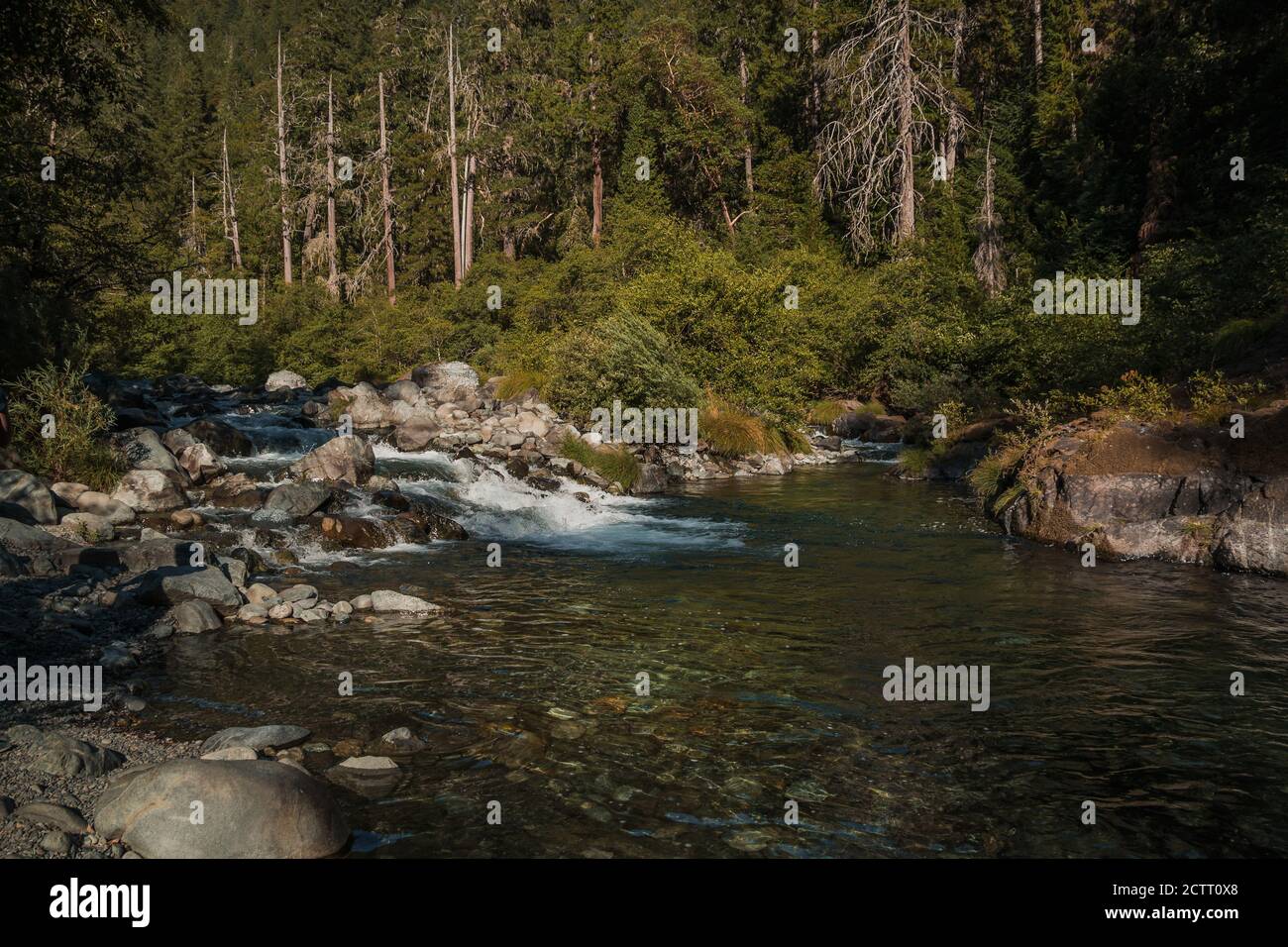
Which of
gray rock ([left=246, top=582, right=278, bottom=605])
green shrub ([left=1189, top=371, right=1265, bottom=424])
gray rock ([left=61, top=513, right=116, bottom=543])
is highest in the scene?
green shrub ([left=1189, top=371, right=1265, bottom=424])

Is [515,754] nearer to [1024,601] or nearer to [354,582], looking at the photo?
[354,582]

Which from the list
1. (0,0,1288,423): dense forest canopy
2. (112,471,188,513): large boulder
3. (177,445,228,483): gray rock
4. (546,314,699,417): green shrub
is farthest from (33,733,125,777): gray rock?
(546,314,699,417): green shrub

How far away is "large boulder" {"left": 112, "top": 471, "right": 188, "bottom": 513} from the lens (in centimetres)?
1435

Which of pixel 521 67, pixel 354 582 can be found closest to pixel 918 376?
pixel 354 582

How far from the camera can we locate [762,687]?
778 cm

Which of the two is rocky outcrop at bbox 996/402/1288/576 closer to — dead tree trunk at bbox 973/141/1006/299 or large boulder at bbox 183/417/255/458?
large boulder at bbox 183/417/255/458

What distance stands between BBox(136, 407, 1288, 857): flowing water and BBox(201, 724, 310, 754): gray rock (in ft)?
0.74

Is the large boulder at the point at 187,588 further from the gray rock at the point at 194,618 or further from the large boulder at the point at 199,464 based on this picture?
the large boulder at the point at 199,464

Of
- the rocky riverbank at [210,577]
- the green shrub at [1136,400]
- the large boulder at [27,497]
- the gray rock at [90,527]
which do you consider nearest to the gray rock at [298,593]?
the rocky riverbank at [210,577]

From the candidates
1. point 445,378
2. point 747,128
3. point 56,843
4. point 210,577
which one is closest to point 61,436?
point 210,577

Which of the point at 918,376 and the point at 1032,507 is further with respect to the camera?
the point at 918,376
